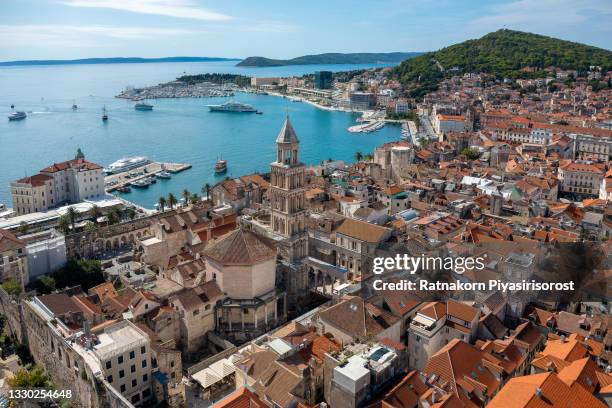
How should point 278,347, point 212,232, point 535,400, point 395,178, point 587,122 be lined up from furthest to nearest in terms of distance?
1. point 587,122
2. point 395,178
3. point 212,232
4. point 278,347
5. point 535,400

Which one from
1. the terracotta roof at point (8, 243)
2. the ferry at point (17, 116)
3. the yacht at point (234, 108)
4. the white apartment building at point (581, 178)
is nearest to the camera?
the terracotta roof at point (8, 243)

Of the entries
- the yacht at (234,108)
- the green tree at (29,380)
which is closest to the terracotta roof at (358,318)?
the green tree at (29,380)

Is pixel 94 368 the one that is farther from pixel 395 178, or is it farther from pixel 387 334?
pixel 395 178

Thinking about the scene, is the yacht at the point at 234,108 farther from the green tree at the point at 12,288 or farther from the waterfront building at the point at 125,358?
the waterfront building at the point at 125,358

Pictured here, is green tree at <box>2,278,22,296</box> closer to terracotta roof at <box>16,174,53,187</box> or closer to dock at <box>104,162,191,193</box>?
terracotta roof at <box>16,174,53,187</box>

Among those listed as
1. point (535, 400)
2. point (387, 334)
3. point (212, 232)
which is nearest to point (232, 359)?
point (387, 334)

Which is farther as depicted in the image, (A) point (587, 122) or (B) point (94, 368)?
(A) point (587, 122)

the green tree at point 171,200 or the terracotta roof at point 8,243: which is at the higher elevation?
the terracotta roof at point 8,243

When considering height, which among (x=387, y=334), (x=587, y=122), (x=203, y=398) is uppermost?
(x=587, y=122)
